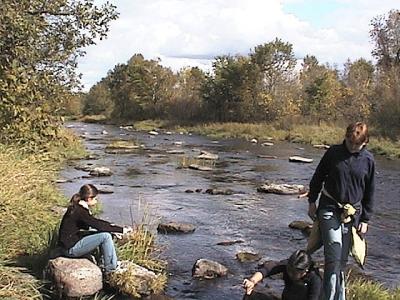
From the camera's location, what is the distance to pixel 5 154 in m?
10.1

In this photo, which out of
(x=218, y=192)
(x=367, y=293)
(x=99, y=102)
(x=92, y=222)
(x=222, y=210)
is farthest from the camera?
(x=99, y=102)

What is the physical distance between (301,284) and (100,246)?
2837mm

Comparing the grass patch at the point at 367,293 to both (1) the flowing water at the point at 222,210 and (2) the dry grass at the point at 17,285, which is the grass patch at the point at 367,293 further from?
(2) the dry grass at the point at 17,285

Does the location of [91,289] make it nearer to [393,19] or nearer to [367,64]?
[393,19]

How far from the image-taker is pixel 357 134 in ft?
20.3

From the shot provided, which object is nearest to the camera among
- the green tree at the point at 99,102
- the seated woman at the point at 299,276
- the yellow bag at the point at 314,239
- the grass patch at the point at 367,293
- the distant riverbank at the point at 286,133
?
the seated woman at the point at 299,276

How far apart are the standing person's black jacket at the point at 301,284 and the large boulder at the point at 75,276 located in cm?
239

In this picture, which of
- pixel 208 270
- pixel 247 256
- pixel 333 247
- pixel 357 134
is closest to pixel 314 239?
pixel 333 247

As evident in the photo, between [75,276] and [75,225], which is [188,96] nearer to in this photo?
[75,225]

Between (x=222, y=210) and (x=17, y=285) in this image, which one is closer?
(x=17, y=285)

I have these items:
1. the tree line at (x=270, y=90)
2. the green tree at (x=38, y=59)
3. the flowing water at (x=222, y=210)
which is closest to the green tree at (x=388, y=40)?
the tree line at (x=270, y=90)

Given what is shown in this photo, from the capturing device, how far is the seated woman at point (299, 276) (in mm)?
6473

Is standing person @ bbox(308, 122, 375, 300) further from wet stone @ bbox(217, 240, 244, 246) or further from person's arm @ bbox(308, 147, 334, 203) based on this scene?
wet stone @ bbox(217, 240, 244, 246)

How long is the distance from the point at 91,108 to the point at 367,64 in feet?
128
